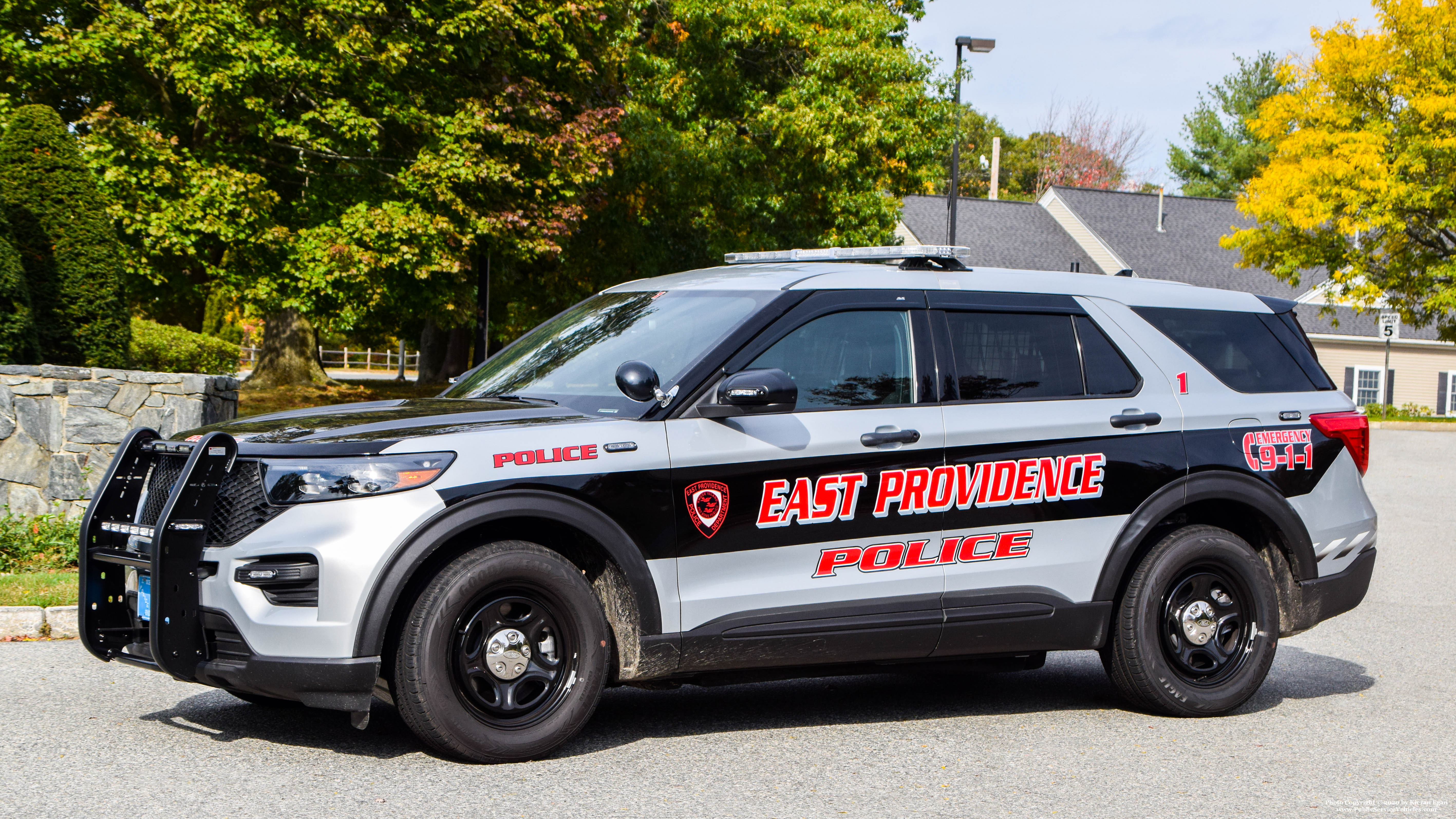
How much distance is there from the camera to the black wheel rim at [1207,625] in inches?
238

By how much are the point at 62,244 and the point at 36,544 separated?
3183mm

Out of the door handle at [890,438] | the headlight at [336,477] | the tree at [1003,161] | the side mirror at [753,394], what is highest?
the tree at [1003,161]

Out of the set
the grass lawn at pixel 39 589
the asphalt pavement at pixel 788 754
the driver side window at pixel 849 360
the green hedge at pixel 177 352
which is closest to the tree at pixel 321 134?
the green hedge at pixel 177 352

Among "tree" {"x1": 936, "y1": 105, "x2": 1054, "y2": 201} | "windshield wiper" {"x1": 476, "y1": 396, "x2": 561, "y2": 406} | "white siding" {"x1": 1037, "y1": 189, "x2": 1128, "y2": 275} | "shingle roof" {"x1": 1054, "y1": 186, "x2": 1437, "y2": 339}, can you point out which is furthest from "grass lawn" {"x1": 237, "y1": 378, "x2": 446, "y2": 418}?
"tree" {"x1": 936, "y1": 105, "x2": 1054, "y2": 201}

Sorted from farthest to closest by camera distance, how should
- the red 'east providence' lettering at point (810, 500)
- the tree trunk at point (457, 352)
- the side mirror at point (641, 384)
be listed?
the tree trunk at point (457, 352)
the red 'east providence' lettering at point (810, 500)
the side mirror at point (641, 384)

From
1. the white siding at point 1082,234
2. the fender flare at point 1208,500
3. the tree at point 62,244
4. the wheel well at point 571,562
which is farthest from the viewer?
the white siding at point 1082,234

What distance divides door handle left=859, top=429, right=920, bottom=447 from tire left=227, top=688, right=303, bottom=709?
2.56m

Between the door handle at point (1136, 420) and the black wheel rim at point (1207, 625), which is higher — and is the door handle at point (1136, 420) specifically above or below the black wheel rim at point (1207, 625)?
above

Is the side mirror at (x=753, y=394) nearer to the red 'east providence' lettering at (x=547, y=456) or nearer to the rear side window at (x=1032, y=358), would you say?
the red 'east providence' lettering at (x=547, y=456)

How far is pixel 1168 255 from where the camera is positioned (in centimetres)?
4728

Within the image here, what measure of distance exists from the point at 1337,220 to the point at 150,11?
29.9 meters

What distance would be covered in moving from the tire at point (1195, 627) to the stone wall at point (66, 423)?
717 centimetres

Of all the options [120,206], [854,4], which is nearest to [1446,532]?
[854,4]

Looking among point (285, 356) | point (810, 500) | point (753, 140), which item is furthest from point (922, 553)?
point (285, 356)
